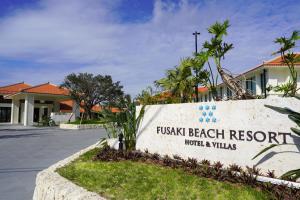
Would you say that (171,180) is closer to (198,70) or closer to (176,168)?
(176,168)

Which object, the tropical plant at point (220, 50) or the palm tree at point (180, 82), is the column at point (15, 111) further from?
the tropical plant at point (220, 50)

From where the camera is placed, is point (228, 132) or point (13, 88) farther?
point (13, 88)

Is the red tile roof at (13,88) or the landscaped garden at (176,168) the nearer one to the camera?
the landscaped garden at (176,168)

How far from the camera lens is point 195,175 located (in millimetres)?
4812

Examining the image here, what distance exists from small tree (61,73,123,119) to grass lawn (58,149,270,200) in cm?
2804

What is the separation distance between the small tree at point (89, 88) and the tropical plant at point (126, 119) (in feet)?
80.5

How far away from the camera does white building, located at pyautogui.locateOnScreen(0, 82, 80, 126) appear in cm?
2986

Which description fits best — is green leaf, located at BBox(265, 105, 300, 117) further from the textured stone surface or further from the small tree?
the small tree

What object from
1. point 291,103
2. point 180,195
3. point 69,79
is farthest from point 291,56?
point 69,79

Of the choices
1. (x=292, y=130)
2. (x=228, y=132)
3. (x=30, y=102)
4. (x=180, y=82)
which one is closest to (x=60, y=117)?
(x=30, y=102)

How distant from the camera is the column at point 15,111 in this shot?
1439 inches

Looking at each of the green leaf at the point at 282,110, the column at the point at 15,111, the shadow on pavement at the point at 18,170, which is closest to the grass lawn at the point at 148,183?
the green leaf at the point at 282,110

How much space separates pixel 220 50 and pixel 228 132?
2.02 metres

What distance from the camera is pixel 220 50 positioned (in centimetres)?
608
